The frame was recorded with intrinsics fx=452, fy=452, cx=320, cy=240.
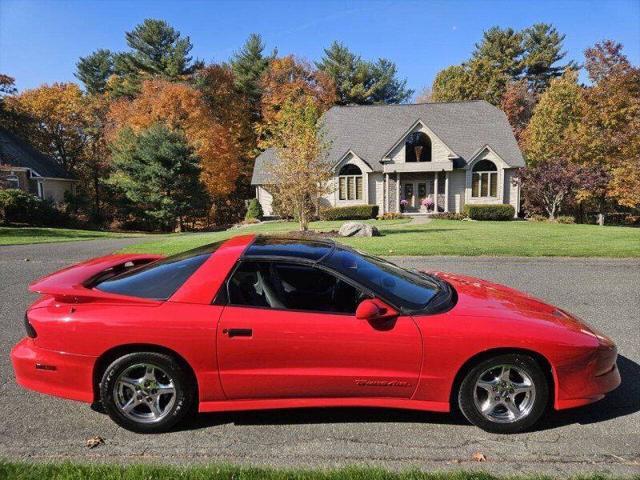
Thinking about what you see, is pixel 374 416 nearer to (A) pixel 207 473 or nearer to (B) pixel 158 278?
(A) pixel 207 473

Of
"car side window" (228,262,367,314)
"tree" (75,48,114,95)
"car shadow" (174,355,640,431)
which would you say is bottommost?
"car shadow" (174,355,640,431)

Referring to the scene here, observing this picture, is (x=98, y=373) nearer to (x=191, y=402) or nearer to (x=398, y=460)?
(x=191, y=402)

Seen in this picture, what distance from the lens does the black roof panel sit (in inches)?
148

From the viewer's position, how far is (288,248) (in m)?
3.97

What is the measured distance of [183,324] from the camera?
3.36 m

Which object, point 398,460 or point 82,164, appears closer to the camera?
point 398,460

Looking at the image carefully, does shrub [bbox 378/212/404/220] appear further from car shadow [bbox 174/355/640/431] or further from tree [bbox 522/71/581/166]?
car shadow [bbox 174/355/640/431]

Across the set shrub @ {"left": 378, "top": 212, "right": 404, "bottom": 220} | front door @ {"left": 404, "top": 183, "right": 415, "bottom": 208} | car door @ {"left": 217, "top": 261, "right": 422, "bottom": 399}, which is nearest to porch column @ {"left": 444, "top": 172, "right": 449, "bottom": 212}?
front door @ {"left": 404, "top": 183, "right": 415, "bottom": 208}

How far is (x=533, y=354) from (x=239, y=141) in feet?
145

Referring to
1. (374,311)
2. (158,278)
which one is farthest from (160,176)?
(374,311)

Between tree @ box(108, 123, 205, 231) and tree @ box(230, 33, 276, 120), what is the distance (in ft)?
54.3

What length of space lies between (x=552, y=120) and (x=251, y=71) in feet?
96.5

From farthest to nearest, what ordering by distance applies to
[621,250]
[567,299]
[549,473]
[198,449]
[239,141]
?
[239,141]
[621,250]
[567,299]
[198,449]
[549,473]

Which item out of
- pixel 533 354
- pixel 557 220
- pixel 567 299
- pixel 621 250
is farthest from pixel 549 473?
pixel 557 220
